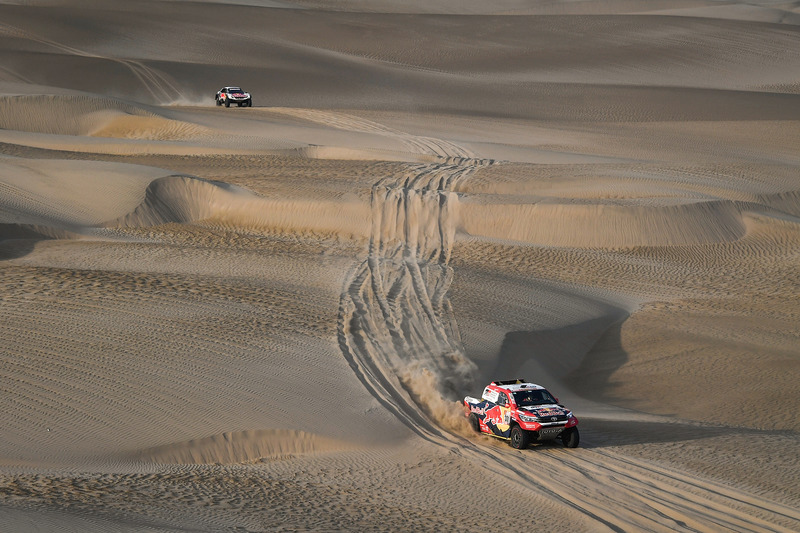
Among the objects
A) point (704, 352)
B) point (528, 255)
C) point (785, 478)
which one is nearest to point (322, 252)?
Answer: point (528, 255)

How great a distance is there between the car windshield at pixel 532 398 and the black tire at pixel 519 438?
1.26 feet

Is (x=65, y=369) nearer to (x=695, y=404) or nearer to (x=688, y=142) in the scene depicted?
(x=695, y=404)

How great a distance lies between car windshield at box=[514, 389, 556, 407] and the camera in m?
14.8

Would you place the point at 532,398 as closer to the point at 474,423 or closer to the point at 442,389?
the point at 474,423

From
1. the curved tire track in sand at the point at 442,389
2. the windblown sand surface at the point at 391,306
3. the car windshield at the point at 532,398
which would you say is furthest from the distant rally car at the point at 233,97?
the car windshield at the point at 532,398

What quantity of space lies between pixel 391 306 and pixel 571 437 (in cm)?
758

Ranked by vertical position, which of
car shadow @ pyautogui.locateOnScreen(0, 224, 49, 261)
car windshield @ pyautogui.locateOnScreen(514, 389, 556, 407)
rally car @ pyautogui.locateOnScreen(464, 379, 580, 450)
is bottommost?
rally car @ pyautogui.locateOnScreen(464, 379, 580, 450)

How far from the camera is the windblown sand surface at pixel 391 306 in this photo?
1281 centimetres

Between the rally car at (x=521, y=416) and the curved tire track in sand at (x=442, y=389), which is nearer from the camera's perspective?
the curved tire track in sand at (x=442, y=389)

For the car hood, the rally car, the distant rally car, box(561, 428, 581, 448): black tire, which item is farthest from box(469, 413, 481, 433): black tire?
the distant rally car

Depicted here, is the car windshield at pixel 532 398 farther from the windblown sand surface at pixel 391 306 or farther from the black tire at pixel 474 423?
the black tire at pixel 474 423

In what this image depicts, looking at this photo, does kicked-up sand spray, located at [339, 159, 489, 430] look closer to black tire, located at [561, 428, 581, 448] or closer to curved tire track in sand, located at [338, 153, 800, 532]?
curved tire track in sand, located at [338, 153, 800, 532]

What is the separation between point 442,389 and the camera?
17.0 metres

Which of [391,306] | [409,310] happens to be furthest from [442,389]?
[391,306]
